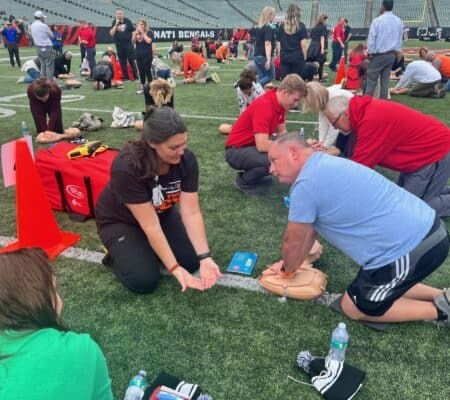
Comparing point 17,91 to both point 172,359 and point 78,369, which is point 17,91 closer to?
point 172,359

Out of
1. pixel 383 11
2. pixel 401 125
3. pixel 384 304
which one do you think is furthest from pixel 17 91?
pixel 384 304

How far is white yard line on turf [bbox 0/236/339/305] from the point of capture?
3.02m

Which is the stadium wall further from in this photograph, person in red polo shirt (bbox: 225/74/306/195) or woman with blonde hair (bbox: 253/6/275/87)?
person in red polo shirt (bbox: 225/74/306/195)

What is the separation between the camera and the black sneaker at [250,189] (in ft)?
15.6

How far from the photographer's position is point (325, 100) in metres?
3.81

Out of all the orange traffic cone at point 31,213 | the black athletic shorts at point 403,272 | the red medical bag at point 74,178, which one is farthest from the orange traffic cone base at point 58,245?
the black athletic shorts at point 403,272

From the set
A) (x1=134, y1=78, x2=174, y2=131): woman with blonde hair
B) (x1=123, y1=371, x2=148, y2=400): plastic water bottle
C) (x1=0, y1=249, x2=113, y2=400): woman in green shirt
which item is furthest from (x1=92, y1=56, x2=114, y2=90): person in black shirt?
(x1=0, y1=249, x2=113, y2=400): woman in green shirt

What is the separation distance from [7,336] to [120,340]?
1.51 meters

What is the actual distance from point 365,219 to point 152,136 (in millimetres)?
1409

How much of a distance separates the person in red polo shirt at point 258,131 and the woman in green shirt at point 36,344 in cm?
329

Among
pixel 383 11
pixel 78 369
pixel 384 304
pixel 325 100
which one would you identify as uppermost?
pixel 383 11

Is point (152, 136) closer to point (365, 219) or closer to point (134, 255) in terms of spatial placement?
point (134, 255)

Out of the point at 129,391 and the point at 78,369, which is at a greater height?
the point at 78,369

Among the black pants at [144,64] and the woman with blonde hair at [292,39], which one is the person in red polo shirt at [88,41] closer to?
the black pants at [144,64]
